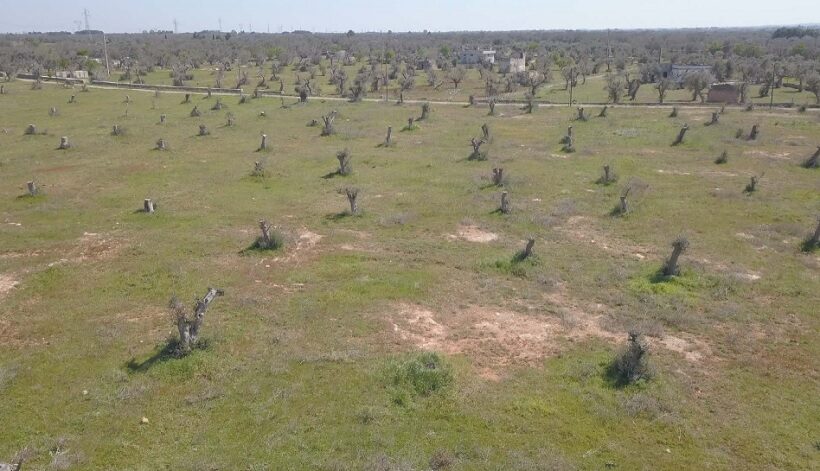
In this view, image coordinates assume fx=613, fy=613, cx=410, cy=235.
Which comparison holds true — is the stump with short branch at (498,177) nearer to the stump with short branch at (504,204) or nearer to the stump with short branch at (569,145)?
the stump with short branch at (504,204)

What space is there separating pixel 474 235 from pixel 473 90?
195 feet

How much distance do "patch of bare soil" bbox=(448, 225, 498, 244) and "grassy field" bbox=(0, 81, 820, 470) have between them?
14cm

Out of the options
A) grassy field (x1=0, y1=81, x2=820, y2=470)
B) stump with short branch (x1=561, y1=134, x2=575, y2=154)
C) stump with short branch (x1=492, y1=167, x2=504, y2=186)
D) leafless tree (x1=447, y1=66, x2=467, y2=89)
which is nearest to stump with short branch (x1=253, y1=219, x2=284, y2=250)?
grassy field (x1=0, y1=81, x2=820, y2=470)

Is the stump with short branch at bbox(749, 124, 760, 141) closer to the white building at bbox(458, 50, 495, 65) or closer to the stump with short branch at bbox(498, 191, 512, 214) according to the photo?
the stump with short branch at bbox(498, 191, 512, 214)

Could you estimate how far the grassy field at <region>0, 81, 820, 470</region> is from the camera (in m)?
14.2

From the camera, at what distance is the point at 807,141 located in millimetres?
46250

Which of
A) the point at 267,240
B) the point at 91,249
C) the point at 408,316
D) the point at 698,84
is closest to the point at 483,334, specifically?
the point at 408,316

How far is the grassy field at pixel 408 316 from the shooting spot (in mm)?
14188

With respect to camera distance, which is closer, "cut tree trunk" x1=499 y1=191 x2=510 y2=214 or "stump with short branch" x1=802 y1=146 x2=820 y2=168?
"cut tree trunk" x1=499 y1=191 x2=510 y2=214

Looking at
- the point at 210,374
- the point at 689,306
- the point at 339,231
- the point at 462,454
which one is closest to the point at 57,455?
the point at 210,374

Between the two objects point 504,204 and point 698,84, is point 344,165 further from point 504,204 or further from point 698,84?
point 698,84

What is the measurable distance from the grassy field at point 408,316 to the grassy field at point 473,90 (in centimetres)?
3312

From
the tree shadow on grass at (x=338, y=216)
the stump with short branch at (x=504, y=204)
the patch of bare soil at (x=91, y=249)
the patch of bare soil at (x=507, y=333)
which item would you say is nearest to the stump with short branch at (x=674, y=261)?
the patch of bare soil at (x=507, y=333)

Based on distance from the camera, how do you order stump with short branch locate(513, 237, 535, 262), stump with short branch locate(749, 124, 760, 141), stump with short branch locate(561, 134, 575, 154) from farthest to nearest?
stump with short branch locate(749, 124, 760, 141) → stump with short branch locate(561, 134, 575, 154) → stump with short branch locate(513, 237, 535, 262)
